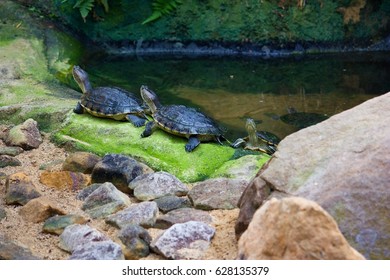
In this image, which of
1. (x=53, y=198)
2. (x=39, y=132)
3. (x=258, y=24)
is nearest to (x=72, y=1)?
(x=258, y=24)

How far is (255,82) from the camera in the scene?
9.31 m

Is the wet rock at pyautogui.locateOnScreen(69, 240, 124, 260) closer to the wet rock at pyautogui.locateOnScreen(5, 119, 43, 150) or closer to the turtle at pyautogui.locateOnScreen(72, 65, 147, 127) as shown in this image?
the wet rock at pyautogui.locateOnScreen(5, 119, 43, 150)


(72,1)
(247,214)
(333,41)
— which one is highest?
(247,214)

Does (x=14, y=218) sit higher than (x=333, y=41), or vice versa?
(x=14, y=218)

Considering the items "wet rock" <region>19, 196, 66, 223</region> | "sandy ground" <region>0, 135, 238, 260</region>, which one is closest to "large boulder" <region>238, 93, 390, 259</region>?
"sandy ground" <region>0, 135, 238, 260</region>

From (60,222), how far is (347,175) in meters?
2.03

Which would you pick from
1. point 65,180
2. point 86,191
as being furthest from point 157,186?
point 65,180

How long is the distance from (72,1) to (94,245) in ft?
27.3

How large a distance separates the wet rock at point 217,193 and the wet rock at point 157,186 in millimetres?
147

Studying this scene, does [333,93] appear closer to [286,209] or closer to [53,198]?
[53,198]

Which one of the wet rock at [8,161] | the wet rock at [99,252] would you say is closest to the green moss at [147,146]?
the wet rock at [8,161]

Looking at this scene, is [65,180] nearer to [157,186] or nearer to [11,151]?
[157,186]

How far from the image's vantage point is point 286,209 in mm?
3045

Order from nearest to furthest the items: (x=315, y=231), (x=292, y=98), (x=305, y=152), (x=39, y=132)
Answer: (x=315, y=231)
(x=305, y=152)
(x=39, y=132)
(x=292, y=98)
